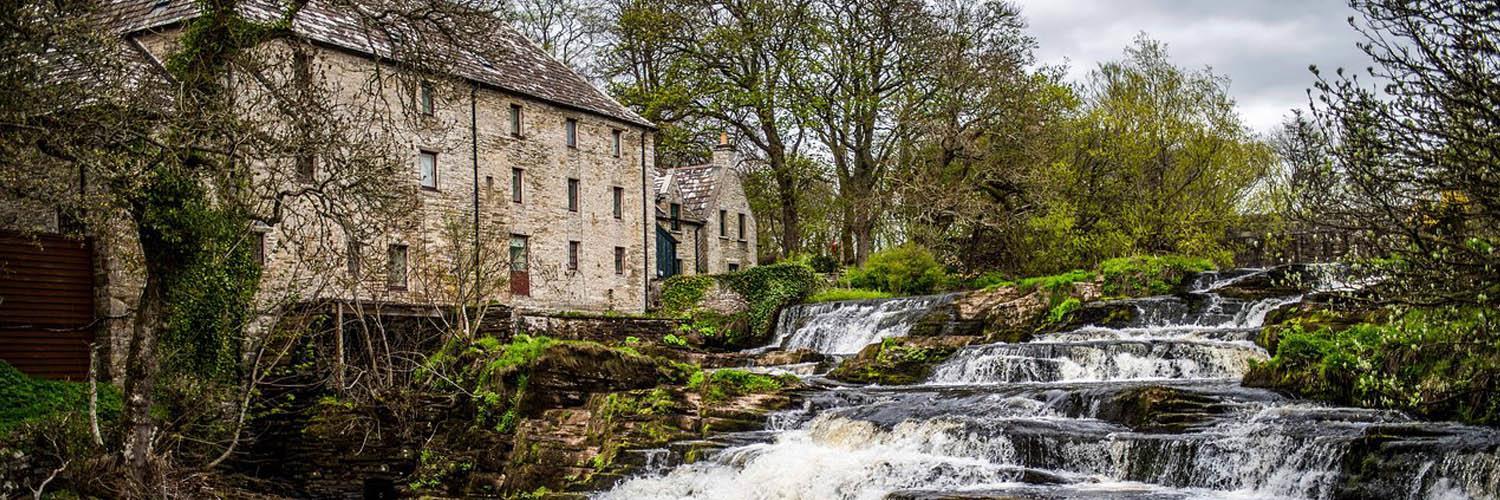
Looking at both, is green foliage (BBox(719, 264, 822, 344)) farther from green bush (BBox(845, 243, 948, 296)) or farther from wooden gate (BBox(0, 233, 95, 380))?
wooden gate (BBox(0, 233, 95, 380))

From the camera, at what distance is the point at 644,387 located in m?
21.5

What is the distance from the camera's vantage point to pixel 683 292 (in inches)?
1510

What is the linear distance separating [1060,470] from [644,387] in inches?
329

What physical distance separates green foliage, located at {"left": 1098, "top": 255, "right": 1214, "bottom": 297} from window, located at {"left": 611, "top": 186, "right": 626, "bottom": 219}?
1465 centimetres

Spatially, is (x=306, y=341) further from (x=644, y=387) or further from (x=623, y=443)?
(x=623, y=443)

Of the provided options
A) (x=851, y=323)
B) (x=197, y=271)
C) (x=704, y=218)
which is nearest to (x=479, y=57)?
(x=197, y=271)

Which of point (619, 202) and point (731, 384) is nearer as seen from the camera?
point (731, 384)

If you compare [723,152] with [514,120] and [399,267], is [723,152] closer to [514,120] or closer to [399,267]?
[514,120]

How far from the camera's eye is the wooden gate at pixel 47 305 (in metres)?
20.7

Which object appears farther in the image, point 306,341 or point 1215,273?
point 1215,273

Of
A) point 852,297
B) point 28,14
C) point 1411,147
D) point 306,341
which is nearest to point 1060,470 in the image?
point 1411,147

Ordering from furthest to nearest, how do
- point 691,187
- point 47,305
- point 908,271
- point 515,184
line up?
point 691,187
point 908,271
point 515,184
point 47,305

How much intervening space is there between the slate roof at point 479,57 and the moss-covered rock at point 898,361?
340 inches

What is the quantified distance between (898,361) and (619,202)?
52.2ft
